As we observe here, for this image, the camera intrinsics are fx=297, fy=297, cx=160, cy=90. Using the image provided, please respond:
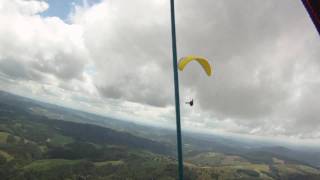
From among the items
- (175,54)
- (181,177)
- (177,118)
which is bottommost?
(181,177)

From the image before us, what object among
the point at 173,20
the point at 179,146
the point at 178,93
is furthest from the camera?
the point at 173,20

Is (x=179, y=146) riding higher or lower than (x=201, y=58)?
lower

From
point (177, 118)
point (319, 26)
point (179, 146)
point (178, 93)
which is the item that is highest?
point (319, 26)

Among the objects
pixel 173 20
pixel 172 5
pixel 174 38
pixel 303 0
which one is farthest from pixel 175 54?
pixel 303 0

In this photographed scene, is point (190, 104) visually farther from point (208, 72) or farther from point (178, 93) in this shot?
point (208, 72)

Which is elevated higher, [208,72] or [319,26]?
[319,26]

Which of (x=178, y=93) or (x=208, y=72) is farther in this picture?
(x=208, y=72)

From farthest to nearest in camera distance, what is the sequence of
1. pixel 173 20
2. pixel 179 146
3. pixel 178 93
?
1. pixel 173 20
2. pixel 178 93
3. pixel 179 146

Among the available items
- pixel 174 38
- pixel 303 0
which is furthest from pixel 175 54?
pixel 303 0

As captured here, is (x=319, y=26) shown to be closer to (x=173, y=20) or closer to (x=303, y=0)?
(x=303, y=0)
